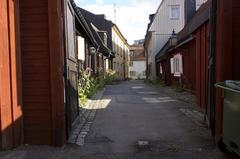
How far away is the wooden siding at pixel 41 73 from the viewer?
6305 mm

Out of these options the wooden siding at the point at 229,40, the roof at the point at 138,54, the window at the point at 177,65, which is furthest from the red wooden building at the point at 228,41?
the roof at the point at 138,54

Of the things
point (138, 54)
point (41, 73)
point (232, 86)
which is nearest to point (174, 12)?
point (41, 73)

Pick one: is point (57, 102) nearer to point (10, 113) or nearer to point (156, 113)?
point (10, 113)

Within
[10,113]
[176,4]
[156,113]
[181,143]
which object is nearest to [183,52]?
[156,113]

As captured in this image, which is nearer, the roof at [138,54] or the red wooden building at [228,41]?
the red wooden building at [228,41]

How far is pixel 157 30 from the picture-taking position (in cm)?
3794

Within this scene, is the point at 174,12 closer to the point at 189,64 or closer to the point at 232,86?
the point at 189,64

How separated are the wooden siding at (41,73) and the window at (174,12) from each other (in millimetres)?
31657

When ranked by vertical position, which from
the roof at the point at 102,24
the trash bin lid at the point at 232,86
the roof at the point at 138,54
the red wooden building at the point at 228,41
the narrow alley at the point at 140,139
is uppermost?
the roof at the point at 102,24

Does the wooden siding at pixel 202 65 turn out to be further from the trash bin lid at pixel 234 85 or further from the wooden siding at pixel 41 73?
the wooden siding at pixel 41 73

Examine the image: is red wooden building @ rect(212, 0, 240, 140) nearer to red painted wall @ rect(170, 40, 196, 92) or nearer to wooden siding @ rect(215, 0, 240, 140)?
wooden siding @ rect(215, 0, 240, 140)

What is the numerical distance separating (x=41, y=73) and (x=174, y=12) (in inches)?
1258

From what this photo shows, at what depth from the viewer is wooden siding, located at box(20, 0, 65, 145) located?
6305mm

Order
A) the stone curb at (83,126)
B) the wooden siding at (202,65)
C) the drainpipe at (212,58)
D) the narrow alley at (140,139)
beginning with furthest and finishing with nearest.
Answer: the wooden siding at (202,65)
the stone curb at (83,126)
the drainpipe at (212,58)
the narrow alley at (140,139)
